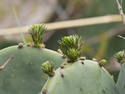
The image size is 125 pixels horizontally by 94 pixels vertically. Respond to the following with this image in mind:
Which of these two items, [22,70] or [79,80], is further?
[22,70]

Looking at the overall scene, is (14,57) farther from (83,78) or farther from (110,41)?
(110,41)

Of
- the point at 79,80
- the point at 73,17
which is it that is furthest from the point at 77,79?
the point at 73,17

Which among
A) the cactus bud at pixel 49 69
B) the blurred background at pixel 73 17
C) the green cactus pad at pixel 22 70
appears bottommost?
the blurred background at pixel 73 17

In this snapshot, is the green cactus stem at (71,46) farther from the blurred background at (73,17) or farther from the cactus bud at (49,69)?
the blurred background at (73,17)

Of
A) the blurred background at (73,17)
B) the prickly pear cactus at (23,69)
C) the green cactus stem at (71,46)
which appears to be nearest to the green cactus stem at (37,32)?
the prickly pear cactus at (23,69)

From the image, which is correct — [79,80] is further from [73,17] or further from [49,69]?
[73,17]

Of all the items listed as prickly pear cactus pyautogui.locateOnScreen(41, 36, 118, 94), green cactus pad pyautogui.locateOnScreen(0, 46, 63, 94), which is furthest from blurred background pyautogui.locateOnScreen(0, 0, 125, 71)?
prickly pear cactus pyautogui.locateOnScreen(41, 36, 118, 94)
